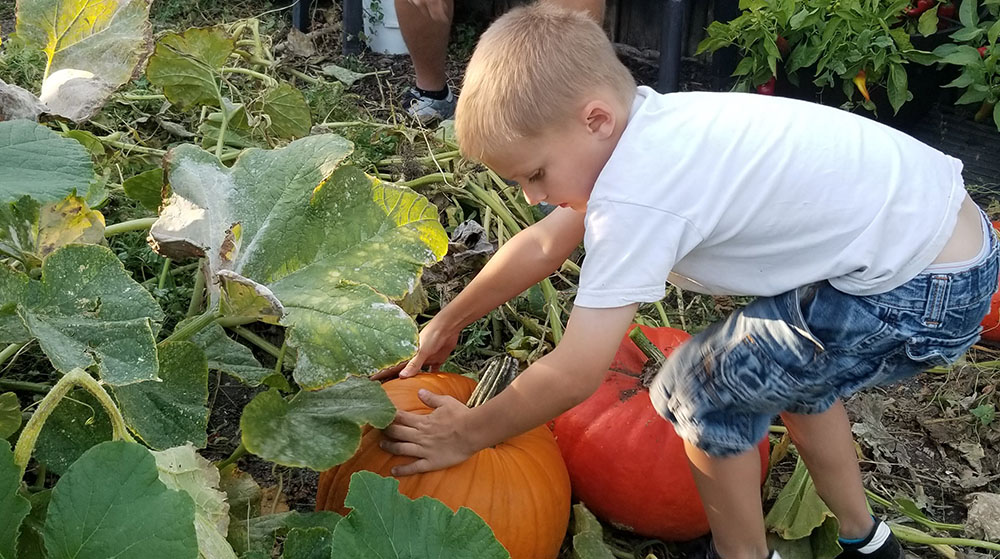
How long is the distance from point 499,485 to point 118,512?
71 cm

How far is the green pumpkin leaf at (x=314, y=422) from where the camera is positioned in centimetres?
119

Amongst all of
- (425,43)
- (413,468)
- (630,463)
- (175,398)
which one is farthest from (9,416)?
(425,43)

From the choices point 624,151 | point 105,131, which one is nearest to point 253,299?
point 624,151

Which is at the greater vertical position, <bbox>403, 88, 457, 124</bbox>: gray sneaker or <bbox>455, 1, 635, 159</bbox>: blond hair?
<bbox>455, 1, 635, 159</bbox>: blond hair

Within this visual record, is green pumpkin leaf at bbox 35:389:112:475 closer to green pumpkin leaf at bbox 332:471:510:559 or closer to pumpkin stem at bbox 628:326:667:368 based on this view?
green pumpkin leaf at bbox 332:471:510:559

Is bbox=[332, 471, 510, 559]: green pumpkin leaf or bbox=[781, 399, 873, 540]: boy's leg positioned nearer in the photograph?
bbox=[332, 471, 510, 559]: green pumpkin leaf

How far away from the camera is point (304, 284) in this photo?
1.28 m

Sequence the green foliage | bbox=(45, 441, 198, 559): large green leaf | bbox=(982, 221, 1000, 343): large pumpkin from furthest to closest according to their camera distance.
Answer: the green foliage → bbox=(982, 221, 1000, 343): large pumpkin → bbox=(45, 441, 198, 559): large green leaf

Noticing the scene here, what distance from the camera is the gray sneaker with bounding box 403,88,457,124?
9.82 ft

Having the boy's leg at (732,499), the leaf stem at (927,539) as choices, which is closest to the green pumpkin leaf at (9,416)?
the boy's leg at (732,499)

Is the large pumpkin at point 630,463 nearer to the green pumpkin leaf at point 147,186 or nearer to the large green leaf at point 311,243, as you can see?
the large green leaf at point 311,243

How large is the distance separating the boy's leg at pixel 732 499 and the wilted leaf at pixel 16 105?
3.53ft

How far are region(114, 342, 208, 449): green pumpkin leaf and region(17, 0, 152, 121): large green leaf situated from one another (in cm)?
48

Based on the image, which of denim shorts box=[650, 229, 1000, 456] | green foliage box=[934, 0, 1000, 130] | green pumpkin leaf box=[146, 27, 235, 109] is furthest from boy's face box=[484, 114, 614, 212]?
green foliage box=[934, 0, 1000, 130]
